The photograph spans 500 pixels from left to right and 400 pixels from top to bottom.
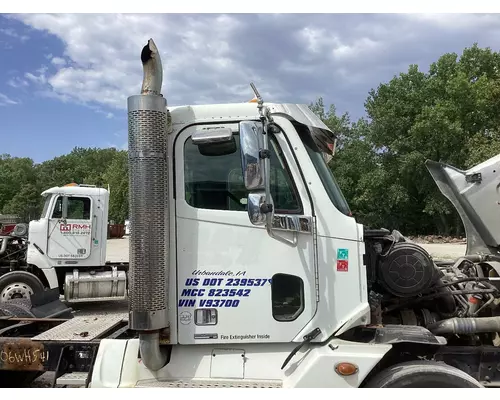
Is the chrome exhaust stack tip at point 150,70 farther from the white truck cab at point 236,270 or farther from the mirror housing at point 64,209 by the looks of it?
the mirror housing at point 64,209

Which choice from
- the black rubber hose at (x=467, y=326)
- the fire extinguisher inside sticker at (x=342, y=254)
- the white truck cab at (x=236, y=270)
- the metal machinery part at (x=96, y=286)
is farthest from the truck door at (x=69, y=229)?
the black rubber hose at (x=467, y=326)

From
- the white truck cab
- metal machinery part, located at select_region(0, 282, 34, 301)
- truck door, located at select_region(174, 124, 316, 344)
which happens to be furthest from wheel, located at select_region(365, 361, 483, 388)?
metal machinery part, located at select_region(0, 282, 34, 301)

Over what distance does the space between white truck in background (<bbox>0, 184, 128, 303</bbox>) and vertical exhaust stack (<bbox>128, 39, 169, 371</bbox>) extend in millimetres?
7921

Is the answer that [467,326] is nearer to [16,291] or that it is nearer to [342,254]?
[342,254]

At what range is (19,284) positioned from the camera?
10.1 metres

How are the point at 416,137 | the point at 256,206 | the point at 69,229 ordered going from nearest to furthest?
the point at 256,206, the point at 69,229, the point at 416,137

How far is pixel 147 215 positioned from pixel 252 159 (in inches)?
33.5

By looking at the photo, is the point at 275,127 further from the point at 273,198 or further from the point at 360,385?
the point at 360,385

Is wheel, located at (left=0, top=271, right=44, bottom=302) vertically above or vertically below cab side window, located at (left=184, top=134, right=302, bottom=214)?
below

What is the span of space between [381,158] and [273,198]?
33506mm

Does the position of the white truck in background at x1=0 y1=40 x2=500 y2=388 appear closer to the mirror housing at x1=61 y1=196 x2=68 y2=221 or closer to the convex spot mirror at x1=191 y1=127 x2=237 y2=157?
the convex spot mirror at x1=191 y1=127 x2=237 y2=157

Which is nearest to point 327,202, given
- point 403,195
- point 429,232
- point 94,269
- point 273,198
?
point 273,198

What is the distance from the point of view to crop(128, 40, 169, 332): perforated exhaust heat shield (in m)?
3.12

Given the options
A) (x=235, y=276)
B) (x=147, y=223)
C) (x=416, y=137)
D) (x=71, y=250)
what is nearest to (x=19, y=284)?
(x=71, y=250)
